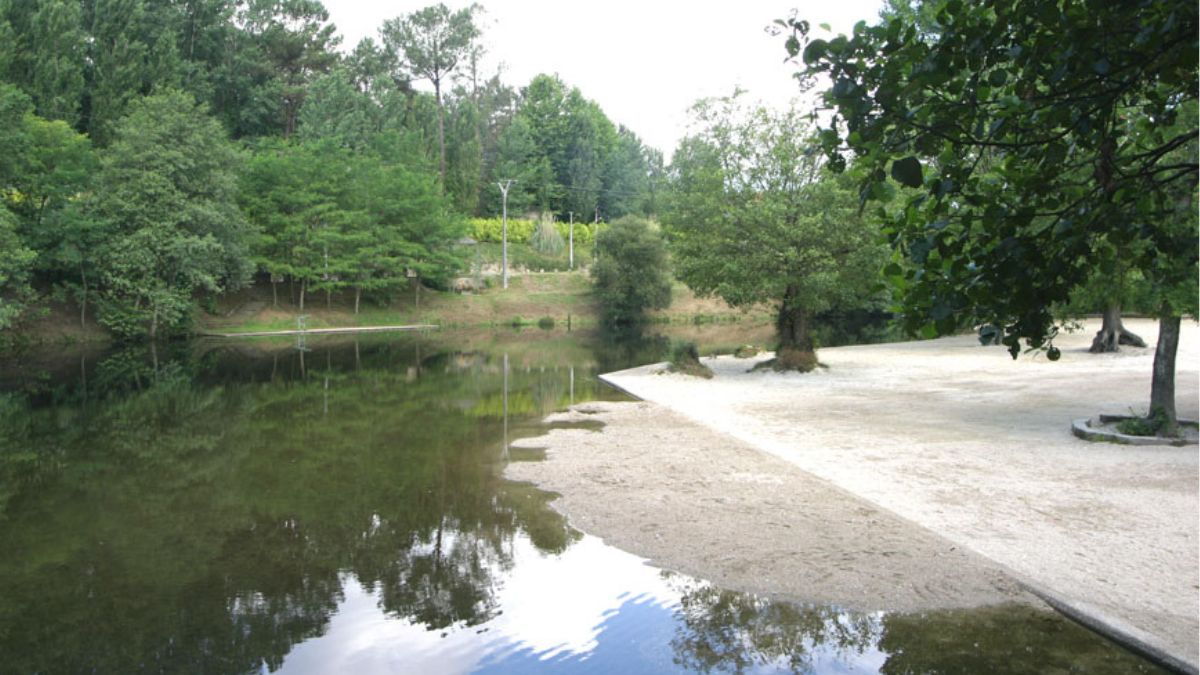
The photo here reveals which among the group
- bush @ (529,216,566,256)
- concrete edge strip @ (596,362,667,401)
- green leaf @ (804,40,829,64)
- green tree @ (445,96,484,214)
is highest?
green tree @ (445,96,484,214)

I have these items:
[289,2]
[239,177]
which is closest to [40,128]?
[239,177]

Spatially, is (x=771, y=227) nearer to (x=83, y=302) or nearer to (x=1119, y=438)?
(x=1119, y=438)

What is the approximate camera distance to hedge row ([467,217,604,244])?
63188 millimetres

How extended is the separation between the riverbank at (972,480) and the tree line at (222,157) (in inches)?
1000

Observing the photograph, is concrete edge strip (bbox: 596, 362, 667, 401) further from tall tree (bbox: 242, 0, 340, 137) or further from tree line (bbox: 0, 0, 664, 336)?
tall tree (bbox: 242, 0, 340, 137)

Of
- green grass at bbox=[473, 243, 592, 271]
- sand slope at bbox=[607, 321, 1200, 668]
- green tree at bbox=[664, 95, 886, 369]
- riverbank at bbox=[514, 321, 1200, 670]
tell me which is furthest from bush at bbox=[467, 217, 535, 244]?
riverbank at bbox=[514, 321, 1200, 670]

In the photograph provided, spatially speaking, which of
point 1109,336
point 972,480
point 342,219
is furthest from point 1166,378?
point 342,219

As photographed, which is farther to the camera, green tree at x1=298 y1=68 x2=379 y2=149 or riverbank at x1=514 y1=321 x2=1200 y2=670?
green tree at x1=298 y1=68 x2=379 y2=149

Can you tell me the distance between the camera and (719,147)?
24.1 meters

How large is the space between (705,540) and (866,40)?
5922 millimetres

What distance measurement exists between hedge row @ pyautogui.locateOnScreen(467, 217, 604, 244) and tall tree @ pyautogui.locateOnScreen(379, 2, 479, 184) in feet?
38.1

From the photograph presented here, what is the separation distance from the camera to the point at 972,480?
10.6m

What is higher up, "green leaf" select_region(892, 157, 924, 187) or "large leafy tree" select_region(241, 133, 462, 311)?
"large leafy tree" select_region(241, 133, 462, 311)

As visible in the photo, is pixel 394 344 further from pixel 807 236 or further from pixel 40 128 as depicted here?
pixel 807 236
